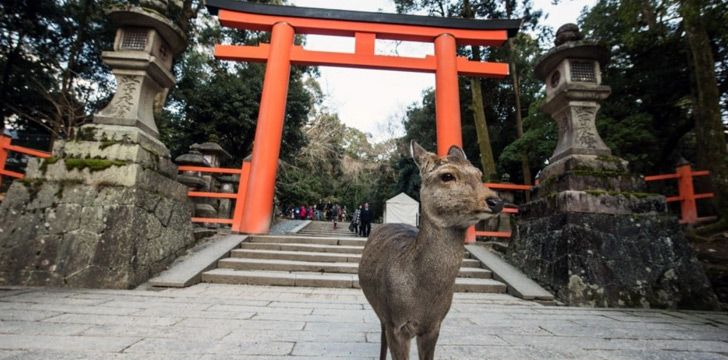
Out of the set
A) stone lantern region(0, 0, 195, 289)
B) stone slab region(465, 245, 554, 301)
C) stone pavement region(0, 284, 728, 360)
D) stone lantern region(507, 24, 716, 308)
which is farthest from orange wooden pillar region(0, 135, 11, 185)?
stone lantern region(507, 24, 716, 308)

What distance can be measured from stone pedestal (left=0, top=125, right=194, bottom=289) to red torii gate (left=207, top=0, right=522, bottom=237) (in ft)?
9.02

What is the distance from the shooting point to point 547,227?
15.7 feet

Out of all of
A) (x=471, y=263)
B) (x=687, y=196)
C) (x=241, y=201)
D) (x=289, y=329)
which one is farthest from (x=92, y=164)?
(x=687, y=196)

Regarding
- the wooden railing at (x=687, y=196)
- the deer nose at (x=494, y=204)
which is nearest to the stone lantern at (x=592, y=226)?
the deer nose at (x=494, y=204)

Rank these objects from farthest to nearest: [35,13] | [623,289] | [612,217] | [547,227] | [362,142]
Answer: [362,142] < [35,13] < [547,227] < [612,217] < [623,289]

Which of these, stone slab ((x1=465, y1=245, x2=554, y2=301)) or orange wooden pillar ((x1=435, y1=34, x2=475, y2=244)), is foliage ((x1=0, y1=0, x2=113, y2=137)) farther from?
stone slab ((x1=465, y1=245, x2=554, y2=301))

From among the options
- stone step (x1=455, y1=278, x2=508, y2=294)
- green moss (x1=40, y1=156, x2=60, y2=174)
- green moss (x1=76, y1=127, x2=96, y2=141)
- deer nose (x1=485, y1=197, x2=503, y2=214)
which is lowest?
stone step (x1=455, y1=278, x2=508, y2=294)

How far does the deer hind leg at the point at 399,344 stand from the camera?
58.2 inches

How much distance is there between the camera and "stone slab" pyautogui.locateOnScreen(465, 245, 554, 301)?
4.29 metres

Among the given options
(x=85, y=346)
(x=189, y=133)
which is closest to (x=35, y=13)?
(x=189, y=133)

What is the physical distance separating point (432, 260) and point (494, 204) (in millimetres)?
390

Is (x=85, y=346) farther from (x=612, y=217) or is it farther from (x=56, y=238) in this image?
(x=612, y=217)

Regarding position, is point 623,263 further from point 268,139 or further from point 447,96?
point 268,139

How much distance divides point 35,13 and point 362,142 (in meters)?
22.4
